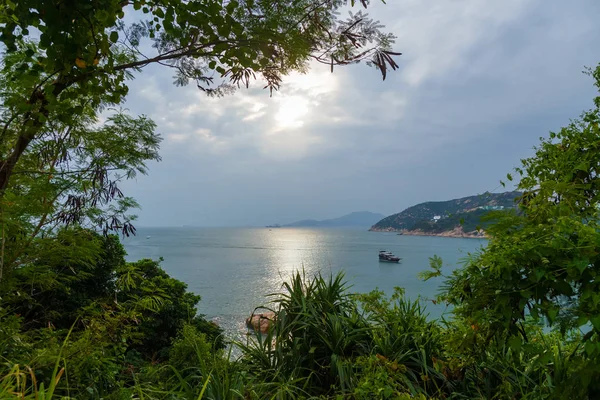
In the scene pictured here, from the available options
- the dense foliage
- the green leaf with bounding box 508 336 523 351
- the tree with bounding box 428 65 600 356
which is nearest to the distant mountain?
the dense foliage

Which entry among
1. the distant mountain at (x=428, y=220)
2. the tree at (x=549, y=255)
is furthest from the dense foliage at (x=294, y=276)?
the distant mountain at (x=428, y=220)

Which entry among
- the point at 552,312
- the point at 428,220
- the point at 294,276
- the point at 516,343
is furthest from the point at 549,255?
the point at 428,220

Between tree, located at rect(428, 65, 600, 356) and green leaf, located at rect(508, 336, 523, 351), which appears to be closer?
tree, located at rect(428, 65, 600, 356)

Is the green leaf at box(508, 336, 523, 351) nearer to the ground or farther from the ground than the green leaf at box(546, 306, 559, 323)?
nearer to the ground

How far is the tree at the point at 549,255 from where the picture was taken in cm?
130

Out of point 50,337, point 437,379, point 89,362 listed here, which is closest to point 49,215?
point 50,337

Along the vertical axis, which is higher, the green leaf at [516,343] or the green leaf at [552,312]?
the green leaf at [552,312]

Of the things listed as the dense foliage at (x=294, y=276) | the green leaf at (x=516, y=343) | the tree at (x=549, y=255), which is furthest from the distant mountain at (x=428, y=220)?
the green leaf at (x=516, y=343)

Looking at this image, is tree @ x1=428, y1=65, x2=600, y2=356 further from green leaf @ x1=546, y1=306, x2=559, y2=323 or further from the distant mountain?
the distant mountain

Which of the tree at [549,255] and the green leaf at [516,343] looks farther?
the green leaf at [516,343]

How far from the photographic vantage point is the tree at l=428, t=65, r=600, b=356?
4.27ft

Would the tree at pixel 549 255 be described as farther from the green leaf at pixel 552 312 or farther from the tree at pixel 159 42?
the tree at pixel 159 42

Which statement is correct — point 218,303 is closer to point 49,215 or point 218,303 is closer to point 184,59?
point 49,215

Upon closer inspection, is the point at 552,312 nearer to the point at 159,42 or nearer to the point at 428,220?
→ the point at 159,42
